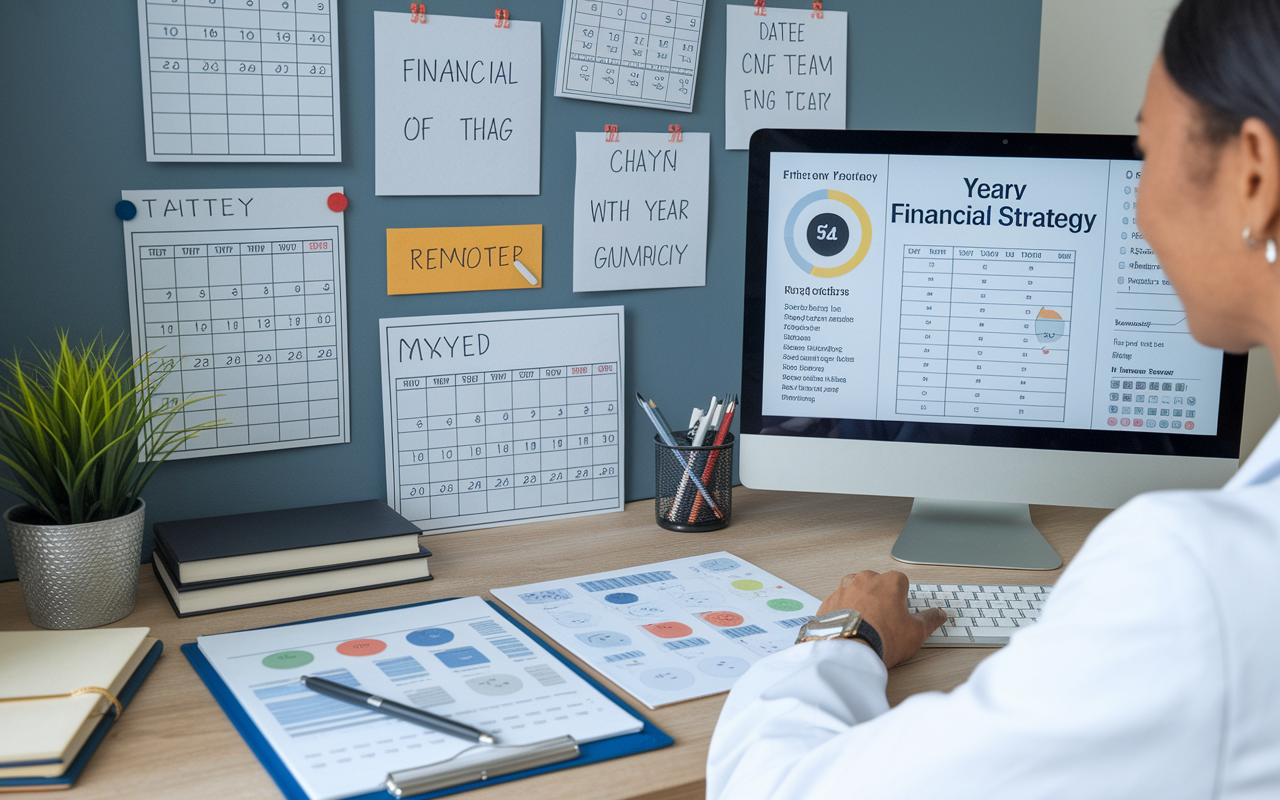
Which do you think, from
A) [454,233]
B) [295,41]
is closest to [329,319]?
[454,233]

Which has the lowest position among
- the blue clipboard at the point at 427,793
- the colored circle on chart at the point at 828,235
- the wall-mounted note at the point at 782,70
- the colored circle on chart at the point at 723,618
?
the blue clipboard at the point at 427,793

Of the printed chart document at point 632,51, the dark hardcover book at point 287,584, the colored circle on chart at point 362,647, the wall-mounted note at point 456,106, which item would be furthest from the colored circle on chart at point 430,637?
the printed chart document at point 632,51

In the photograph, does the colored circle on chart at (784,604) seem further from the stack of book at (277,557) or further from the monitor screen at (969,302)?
the stack of book at (277,557)

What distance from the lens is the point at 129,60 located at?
1029mm

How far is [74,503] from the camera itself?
92 cm

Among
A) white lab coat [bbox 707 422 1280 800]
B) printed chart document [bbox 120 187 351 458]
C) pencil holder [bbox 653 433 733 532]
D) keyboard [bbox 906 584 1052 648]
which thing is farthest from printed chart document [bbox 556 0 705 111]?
white lab coat [bbox 707 422 1280 800]

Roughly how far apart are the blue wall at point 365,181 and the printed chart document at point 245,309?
0.02 metres

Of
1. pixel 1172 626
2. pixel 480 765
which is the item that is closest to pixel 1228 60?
pixel 1172 626

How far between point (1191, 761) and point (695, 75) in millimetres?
1045

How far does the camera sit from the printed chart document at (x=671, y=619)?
85 centimetres

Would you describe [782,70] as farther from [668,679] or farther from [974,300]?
[668,679]

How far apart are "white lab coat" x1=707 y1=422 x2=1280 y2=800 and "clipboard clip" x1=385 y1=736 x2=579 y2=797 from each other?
24 cm

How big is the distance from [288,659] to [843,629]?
45cm

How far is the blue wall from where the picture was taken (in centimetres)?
101
